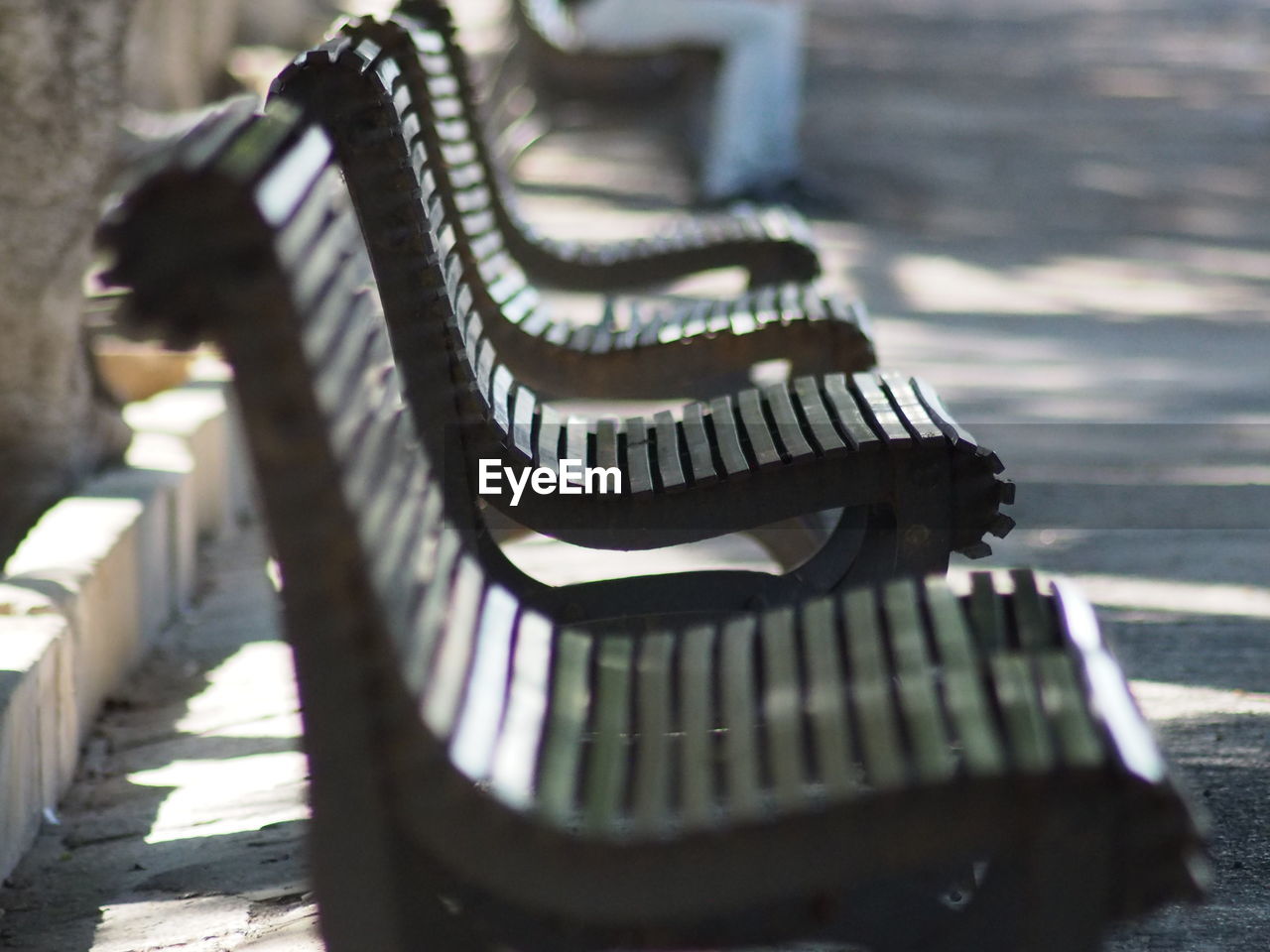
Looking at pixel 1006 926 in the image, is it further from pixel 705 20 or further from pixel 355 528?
pixel 705 20

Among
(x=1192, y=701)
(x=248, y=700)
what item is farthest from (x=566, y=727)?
(x=1192, y=701)

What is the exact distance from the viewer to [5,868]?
2713 millimetres

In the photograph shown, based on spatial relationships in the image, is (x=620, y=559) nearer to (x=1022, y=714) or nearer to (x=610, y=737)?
(x=610, y=737)

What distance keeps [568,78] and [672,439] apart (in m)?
6.70

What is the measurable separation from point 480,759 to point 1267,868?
1.49 metres

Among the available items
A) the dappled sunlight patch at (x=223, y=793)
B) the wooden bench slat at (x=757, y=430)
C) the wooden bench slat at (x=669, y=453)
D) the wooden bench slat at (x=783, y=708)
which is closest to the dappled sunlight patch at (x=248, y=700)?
the dappled sunlight patch at (x=223, y=793)

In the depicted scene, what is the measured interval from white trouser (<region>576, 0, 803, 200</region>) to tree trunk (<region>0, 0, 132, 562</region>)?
216 inches

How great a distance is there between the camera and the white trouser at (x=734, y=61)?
923cm

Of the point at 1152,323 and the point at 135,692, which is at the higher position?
the point at 1152,323

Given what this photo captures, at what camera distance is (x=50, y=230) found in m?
3.97

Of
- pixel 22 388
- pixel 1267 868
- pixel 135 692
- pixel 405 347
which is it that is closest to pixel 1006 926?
pixel 1267 868

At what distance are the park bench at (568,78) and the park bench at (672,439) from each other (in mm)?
5725

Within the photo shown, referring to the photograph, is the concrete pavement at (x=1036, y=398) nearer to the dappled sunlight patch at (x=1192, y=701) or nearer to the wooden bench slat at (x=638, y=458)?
the dappled sunlight patch at (x=1192, y=701)

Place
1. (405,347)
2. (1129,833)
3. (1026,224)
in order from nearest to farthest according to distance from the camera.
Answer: (1129,833)
(405,347)
(1026,224)
